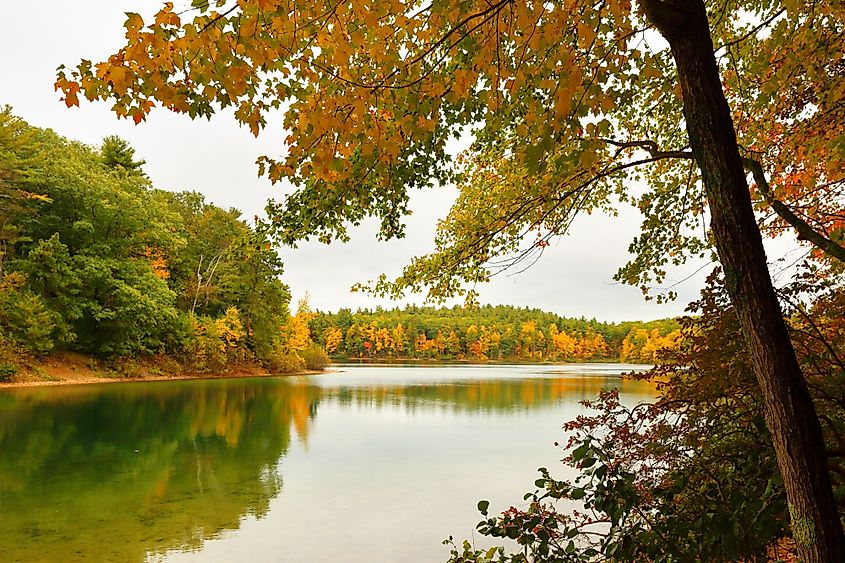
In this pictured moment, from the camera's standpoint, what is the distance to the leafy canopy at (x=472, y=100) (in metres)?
1.76

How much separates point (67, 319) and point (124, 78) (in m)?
22.8

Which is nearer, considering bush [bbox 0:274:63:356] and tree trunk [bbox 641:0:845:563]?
tree trunk [bbox 641:0:845:563]

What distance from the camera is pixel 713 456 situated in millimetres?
2385

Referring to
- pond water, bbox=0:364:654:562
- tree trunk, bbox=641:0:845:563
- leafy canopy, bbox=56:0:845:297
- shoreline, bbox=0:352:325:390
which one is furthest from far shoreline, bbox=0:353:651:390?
tree trunk, bbox=641:0:845:563

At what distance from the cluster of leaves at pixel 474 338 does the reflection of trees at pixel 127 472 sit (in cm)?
4981

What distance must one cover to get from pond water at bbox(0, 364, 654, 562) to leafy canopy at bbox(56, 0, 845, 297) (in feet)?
8.51

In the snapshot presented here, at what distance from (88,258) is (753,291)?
24519 millimetres

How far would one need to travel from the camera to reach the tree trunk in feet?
4.75

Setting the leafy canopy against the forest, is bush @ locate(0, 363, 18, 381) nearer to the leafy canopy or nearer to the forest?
the forest

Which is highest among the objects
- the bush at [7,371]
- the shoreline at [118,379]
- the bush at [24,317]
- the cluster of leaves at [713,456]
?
the bush at [24,317]

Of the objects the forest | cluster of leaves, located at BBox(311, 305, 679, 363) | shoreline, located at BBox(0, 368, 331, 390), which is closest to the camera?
shoreline, located at BBox(0, 368, 331, 390)

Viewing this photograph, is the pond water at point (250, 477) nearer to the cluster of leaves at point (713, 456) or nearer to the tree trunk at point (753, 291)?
the cluster of leaves at point (713, 456)

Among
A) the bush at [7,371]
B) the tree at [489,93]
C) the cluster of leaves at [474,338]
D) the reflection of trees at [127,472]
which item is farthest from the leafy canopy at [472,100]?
the cluster of leaves at [474,338]

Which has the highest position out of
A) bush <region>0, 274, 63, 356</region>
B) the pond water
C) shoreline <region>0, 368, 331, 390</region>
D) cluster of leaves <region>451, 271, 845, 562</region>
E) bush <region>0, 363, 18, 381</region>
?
bush <region>0, 274, 63, 356</region>
